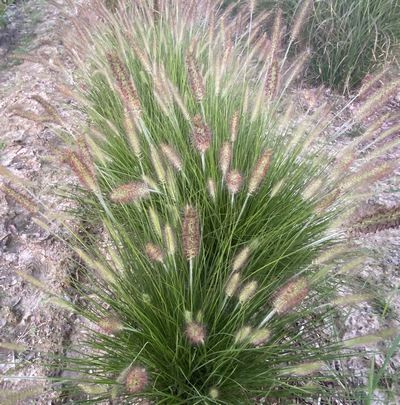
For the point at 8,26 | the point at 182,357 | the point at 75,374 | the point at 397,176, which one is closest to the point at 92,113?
the point at 75,374

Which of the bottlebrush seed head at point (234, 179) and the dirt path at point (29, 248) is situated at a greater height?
the bottlebrush seed head at point (234, 179)

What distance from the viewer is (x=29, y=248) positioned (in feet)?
6.06

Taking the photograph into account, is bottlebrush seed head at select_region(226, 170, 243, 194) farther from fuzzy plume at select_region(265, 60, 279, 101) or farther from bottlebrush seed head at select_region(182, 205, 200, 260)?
fuzzy plume at select_region(265, 60, 279, 101)

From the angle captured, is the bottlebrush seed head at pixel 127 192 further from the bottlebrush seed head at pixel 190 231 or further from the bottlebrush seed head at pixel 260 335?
the bottlebrush seed head at pixel 260 335

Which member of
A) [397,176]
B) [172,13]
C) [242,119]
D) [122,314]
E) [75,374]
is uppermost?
[172,13]

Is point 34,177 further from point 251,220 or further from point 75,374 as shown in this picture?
point 251,220

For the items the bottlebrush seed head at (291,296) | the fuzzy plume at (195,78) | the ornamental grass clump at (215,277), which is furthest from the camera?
the fuzzy plume at (195,78)

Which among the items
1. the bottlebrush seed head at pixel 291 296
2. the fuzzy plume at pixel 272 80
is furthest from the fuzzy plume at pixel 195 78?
the bottlebrush seed head at pixel 291 296

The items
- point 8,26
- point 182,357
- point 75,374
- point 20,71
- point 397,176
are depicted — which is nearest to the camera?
point 182,357

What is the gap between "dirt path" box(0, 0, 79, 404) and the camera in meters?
1.58

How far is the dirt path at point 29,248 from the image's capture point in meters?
1.58

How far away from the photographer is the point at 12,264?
195 cm

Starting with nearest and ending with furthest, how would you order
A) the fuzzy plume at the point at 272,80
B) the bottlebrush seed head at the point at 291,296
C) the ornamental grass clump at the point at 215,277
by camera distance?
the bottlebrush seed head at the point at 291,296 < the ornamental grass clump at the point at 215,277 < the fuzzy plume at the point at 272,80

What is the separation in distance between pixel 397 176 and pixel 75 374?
2.32 metres
